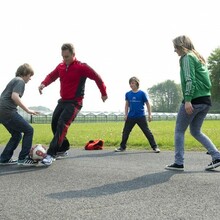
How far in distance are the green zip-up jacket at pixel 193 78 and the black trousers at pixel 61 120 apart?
7.99 feet

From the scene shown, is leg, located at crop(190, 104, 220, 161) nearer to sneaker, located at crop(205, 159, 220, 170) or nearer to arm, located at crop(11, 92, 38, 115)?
sneaker, located at crop(205, 159, 220, 170)

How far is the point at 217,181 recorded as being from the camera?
487 cm

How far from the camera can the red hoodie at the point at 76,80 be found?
7262 mm

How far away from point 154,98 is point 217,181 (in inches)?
5866

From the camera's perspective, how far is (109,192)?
4355 millimetres

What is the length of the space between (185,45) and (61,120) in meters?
2.74

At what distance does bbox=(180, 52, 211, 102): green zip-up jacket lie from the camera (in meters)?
5.51

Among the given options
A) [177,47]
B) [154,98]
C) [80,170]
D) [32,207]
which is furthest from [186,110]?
[154,98]

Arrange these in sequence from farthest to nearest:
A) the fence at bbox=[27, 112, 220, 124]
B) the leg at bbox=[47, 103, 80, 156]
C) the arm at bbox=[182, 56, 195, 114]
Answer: the fence at bbox=[27, 112, 220, 124] < the leg at bbox=[47, 103, 80, 156] < the arm at bbox=[182, 56, 195, 114]

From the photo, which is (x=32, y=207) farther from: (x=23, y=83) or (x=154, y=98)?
(x=154, y=98)

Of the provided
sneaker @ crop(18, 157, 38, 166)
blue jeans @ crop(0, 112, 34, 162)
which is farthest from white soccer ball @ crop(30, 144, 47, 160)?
blue jeans @ crop(0, 112, 34, 162)

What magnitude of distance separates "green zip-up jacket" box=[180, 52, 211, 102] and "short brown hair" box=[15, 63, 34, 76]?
107 inches

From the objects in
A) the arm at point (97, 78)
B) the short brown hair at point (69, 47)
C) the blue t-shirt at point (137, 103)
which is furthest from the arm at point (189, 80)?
the blue t-shirt at point (137, 103)

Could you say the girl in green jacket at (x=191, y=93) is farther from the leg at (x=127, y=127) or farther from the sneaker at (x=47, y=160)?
the leg at (x=127, y=127)
